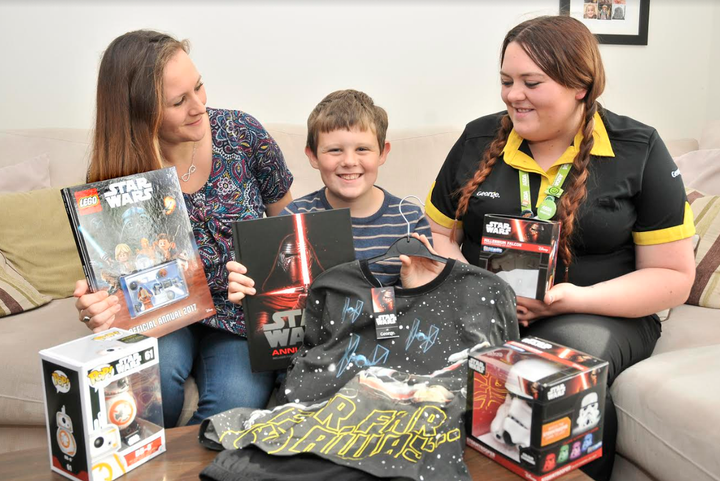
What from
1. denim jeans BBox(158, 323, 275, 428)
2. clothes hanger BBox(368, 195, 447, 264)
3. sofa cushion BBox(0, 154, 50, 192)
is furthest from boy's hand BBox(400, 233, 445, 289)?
sofa cushion BBox(0, 154, 50, 192)

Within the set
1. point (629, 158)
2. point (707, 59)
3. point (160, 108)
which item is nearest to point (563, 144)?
point (629, 158)

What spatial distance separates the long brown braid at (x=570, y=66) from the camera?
Result: 4.61ft

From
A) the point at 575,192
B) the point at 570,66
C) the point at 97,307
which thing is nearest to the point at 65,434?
the point at 97,307

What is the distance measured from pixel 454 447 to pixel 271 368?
0.51 m

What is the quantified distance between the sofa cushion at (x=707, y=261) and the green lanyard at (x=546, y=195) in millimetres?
591

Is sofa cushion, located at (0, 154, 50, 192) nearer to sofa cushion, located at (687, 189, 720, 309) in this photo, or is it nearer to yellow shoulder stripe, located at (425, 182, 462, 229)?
yellow shoulder stripe, located at (425, 182, 462, 229)

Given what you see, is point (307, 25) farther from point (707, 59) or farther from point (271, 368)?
point (707, 59)

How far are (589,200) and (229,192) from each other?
2.88 feet

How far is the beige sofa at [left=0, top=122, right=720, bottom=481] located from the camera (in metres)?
1.22

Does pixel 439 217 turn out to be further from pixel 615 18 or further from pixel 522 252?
pixel 615 18

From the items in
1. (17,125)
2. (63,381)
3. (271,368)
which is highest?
(17,125)

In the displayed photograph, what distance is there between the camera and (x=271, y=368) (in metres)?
1.37

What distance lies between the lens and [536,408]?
3.08ft

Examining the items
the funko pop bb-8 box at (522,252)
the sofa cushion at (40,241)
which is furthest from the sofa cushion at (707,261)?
the sofa cushion at (40,241)
